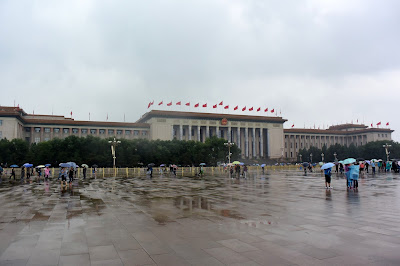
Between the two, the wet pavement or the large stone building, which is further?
the large stone building

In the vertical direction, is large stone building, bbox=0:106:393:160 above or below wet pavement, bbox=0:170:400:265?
above

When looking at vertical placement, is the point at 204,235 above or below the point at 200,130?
below

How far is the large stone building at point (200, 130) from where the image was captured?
70750 millimetres

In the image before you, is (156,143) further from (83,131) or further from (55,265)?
(55,265)

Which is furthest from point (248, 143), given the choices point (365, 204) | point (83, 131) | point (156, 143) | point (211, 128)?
point (365, 204)

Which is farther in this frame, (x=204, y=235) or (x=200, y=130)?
(x=200, y=130)

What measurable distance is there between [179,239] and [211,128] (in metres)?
82.5

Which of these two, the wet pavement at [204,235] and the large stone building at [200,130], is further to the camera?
the large stone building at [200,130]

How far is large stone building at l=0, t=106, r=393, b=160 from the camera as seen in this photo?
70.8 m

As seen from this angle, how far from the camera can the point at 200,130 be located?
87562mm

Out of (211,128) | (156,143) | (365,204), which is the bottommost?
(365,204)

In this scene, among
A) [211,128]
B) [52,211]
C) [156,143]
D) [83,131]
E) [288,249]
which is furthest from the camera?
[211,128]

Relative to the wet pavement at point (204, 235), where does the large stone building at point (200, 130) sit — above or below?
above

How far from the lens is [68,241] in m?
5.16
